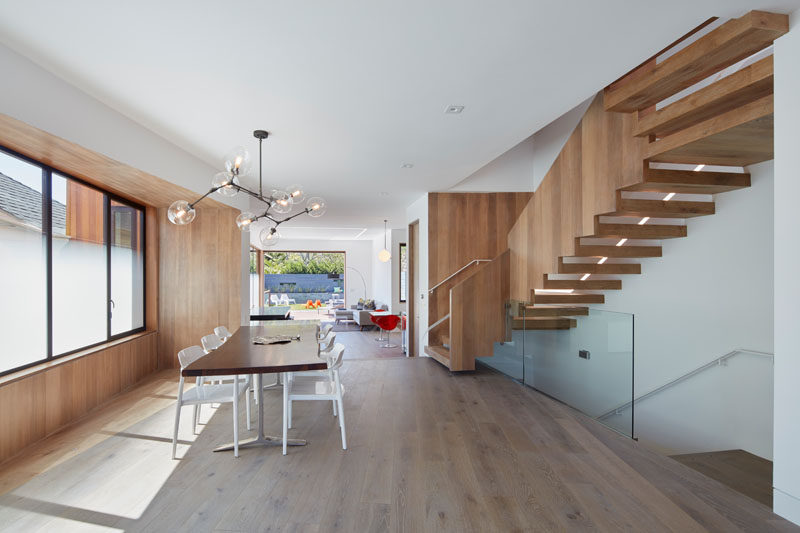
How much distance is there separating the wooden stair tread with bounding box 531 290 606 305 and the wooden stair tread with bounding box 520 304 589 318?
0.51ft

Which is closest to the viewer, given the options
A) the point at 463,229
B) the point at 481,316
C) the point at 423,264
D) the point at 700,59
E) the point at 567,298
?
the point at 700,59

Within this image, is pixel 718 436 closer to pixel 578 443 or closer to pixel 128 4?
pixel 578 443

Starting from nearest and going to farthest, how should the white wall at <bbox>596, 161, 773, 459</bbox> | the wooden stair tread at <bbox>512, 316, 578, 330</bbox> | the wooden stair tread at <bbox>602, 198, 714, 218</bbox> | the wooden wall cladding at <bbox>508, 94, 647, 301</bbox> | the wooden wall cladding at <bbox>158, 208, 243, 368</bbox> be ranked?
the wooden wall cladding at <bbox>508, 94, 647, 301</bbox>
the wooden stair tread at <bbox>602, 198, 714, 218</bbox>
the white wall at <bbox>596, 161, 773, 459</bbox>
the wooden stair tread at <bbox>512, 316, 578, 330</bbox>
the wooden wall cladding at <bbox>158, 208, 243, 368</bbox>

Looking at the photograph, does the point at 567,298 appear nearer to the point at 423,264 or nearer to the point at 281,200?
the point at 423,264

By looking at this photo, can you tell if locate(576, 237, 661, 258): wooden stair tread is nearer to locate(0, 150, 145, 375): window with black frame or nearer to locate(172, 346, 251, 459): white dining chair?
locate(172, 346, 251, 459): white dining chair

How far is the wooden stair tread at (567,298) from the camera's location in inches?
204

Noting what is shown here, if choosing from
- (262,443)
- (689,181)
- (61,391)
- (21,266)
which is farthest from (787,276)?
(61,391)

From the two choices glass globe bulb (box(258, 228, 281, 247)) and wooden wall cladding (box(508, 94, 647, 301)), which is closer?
wooden wall cladding (box(508, 94, 647, 301))

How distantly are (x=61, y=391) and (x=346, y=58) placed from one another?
3.88m

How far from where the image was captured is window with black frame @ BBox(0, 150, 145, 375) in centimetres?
340

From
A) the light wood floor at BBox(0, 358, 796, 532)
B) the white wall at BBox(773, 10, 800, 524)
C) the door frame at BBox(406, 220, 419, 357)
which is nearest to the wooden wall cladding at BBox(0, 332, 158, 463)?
the light wood floor at BBox(0, 358, 796, 532)

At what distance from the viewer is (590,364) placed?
4203mm

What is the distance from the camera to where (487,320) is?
227 inches

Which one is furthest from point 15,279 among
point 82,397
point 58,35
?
point 58,35
